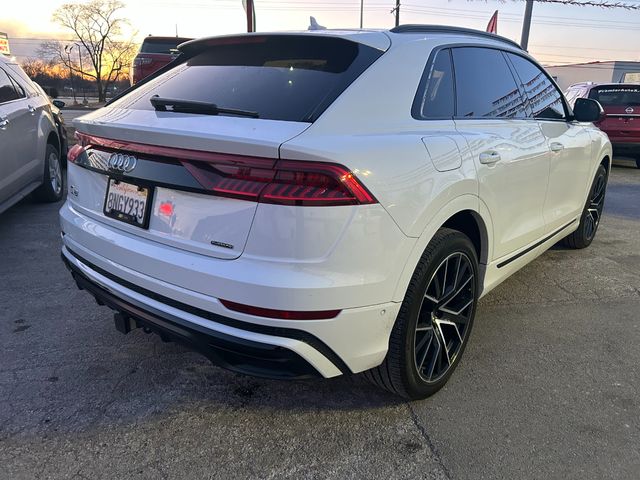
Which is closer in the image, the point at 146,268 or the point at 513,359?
the point at 146,268

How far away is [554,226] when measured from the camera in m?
3.96

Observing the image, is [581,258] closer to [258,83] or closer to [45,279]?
[258,83]

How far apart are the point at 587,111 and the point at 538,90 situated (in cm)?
58

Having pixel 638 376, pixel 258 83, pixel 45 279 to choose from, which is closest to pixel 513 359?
pixel 638 376

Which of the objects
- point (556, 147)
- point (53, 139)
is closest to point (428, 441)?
point (556, 147)

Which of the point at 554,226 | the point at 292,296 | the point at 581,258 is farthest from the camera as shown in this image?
the point at 581,258

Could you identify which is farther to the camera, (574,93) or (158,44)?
(574,93)

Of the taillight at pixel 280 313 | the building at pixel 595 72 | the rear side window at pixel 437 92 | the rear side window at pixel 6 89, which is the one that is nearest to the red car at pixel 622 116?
the rear side window at pixel 437 92

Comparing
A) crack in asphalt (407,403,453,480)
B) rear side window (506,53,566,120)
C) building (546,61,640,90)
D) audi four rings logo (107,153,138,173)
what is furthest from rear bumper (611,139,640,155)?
building (546,61,640,90)

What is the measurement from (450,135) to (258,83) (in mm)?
936

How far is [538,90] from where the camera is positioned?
380 centimetres

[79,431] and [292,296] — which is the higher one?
[292,296]

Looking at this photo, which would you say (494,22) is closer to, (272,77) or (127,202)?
(272,77)

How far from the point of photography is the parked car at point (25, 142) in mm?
4922
